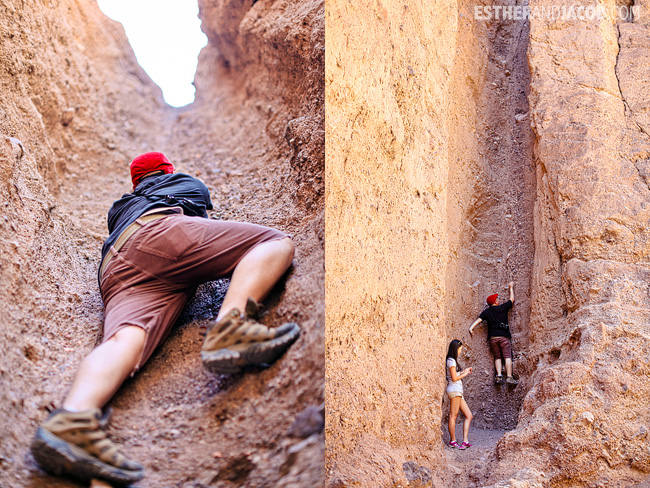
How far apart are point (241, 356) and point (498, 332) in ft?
6.86

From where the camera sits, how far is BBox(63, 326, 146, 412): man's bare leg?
1026 mm

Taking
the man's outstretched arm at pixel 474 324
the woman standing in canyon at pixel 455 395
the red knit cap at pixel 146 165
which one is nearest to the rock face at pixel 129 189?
the red knit cap at pixel 146 165

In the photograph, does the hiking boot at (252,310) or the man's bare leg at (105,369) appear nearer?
the man's bare leg at (105,369)

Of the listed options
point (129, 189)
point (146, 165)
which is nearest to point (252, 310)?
point (146, 165)

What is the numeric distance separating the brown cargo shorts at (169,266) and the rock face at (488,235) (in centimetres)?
37

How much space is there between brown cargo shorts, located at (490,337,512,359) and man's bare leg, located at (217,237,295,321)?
6.27ft

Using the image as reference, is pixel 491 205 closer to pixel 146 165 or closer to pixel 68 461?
pixel 146 165

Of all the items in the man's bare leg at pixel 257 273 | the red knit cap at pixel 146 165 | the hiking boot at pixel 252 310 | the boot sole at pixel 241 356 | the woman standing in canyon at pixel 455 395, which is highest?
the red knit cap at pixel 146 165

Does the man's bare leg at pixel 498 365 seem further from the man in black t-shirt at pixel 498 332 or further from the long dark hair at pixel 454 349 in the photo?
the long dark hair at pixel 454 349

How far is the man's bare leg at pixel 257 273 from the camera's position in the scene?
122 cm

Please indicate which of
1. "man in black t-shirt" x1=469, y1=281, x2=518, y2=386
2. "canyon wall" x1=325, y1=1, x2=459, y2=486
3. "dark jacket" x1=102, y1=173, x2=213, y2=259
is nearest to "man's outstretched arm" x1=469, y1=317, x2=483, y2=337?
"man in black t-shirt" x1=469, y1=281, x2=518, y2=386

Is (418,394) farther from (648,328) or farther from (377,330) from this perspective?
(648,328)

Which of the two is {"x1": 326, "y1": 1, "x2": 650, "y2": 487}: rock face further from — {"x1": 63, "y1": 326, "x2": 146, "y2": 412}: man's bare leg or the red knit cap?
{"x1": 63, "y1": 326, "x2": 146, "y2": 412}: man's bare leg

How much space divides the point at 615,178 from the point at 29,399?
2.71m
